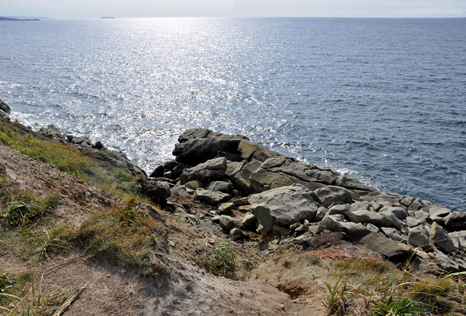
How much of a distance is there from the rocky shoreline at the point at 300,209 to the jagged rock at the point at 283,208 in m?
0.04

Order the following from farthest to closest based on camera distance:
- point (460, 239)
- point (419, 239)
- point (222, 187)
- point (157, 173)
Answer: point (157, 173)
point (222, 187)
point (460, 239)
point (419, 239)

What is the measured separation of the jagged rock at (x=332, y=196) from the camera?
601 inches

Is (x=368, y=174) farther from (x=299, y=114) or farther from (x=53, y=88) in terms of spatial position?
(x=53, y=88)

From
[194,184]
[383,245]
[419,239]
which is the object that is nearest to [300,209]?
[383,245]

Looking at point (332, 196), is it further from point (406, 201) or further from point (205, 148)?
point (205, 148)

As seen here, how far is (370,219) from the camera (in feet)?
38.4

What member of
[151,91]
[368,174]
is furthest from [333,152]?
[151,91]

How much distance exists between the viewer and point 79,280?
588 cm

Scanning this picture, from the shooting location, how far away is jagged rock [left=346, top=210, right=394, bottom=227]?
38.5 feet

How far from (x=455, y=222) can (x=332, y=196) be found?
5.24 meters

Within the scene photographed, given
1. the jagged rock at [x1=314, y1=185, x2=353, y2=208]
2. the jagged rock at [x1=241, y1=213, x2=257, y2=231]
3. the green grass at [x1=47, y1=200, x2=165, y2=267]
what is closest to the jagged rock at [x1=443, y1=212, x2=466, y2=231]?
the jagged rock at [x1=314, y1=185, x2=353, y2=208]

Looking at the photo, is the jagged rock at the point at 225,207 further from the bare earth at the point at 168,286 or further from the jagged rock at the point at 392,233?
the jagged rock at the point at 392,233

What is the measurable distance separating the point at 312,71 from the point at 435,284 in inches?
2528

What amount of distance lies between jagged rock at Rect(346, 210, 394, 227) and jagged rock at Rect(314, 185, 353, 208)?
3.19m
